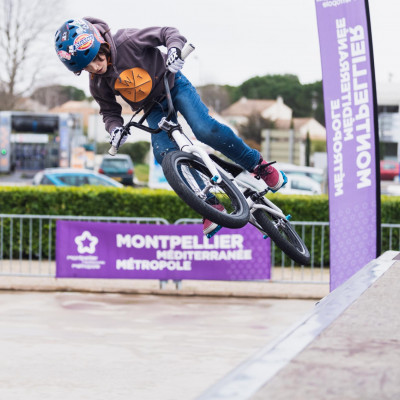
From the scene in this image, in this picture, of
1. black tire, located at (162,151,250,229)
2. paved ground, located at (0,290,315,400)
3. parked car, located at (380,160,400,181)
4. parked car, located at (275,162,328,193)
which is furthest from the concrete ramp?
parked car, located at (380,160,400,181)

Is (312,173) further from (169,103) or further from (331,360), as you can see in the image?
(331,360)

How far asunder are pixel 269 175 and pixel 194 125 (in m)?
0.88

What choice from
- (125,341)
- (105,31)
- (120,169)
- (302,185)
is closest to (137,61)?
(105,31)

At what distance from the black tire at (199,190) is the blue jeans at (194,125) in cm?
18

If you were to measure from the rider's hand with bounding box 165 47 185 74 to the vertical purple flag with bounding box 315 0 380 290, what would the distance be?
149 inches

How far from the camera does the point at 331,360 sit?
117 inches

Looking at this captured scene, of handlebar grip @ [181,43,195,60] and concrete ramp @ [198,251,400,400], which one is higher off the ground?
handlebar grip @ [181,43,195,60]

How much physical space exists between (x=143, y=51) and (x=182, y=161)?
71 centimetres

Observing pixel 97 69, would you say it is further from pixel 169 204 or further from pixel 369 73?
pixel 169 204

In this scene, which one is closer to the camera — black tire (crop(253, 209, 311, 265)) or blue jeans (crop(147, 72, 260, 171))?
blue jeans (crop(147, 72, 260, 171))

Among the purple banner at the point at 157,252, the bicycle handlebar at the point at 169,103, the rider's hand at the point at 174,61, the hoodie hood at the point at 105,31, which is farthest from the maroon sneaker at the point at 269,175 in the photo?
the purple banner at the point at 157,252

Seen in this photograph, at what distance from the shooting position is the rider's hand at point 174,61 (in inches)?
186

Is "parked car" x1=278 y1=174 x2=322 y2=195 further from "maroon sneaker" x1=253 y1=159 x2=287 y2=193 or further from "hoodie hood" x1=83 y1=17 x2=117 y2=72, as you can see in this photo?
"hoodie hood" x1=83 y1=17 x2=117 y2=72

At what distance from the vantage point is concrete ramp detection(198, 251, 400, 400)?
2568 mm
